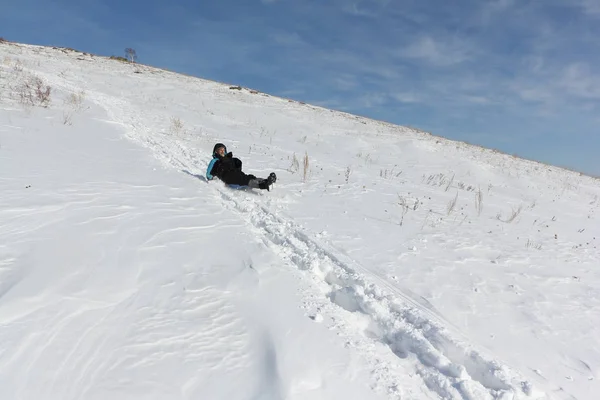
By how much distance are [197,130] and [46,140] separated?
572cm

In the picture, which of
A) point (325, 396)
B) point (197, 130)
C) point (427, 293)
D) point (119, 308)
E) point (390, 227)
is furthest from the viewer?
point (197, 130)

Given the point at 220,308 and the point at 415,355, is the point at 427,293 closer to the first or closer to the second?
the point at 415,355

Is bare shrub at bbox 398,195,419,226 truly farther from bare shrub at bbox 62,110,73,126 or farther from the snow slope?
bare shrub at bbox 62,110,73,126

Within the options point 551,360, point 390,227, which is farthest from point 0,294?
point 390,227

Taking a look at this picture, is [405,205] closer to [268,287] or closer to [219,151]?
[219,151]

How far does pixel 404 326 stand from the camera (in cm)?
315

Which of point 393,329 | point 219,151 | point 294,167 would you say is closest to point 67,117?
point 219,151

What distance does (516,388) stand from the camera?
8.34 feet

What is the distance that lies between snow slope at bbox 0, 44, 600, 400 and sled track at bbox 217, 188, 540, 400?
16 millimetres

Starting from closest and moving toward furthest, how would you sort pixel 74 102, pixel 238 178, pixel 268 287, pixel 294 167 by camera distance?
pixel 268 287, pixel 238 178, pixel 294 167, pixel 74 102

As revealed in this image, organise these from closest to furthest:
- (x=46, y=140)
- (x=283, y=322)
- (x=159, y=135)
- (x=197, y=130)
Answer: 1. (x=283, y=322)
2. (x=46, y=140)
3. (x=159, y=135)
4. (x=197, y=130)

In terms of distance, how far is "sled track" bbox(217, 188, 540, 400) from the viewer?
2.56 metres

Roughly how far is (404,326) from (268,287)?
1.26 m

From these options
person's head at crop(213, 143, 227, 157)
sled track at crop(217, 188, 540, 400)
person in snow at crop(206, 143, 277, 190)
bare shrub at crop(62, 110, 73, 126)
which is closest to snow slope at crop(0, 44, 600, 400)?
sled track at crop(217, 188, 540, 400)
